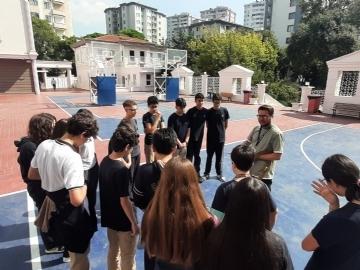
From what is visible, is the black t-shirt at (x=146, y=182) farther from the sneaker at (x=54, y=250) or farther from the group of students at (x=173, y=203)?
the sneaker at (x=54, y=250)

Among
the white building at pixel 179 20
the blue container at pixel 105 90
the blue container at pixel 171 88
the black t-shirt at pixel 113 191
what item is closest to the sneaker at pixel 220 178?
the black t-shirt at pixel 113 191

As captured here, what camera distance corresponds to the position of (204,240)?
179cm

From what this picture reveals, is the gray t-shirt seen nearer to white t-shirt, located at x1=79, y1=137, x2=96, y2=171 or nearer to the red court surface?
white t-shirt, located at x1=79, y1=137, x2=96, y2=171

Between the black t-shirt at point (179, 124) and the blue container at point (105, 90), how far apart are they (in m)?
14.9

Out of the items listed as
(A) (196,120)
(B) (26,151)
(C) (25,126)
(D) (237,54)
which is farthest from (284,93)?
(B) (26,151)

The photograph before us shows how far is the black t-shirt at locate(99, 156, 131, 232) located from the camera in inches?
105

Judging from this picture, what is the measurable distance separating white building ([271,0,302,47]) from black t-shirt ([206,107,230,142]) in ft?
195

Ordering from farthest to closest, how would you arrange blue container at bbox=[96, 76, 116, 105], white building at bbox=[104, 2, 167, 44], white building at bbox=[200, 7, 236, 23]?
white building at bbox=[200, 7, 236, 23], white building at bbox=[104, 2, 167, 44], blue container at bbox=[96, 76, 116, 105]

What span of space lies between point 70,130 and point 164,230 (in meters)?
1.48

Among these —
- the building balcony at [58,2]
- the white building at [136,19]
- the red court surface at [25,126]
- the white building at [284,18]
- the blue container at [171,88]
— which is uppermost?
the white building at [136,19]

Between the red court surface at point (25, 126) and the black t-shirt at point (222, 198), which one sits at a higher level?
the black t-shirt at point (222, 198)

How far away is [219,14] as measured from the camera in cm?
13850

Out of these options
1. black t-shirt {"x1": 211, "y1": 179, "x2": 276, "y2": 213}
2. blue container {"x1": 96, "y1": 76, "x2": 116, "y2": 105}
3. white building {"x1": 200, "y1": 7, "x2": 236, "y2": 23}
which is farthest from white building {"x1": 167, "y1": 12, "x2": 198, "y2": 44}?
black t-shirt {"x1": 211, "y1": 179, "x2": 276, "y2": 213}

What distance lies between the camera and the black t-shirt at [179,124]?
5582 millimetres
